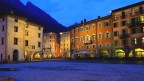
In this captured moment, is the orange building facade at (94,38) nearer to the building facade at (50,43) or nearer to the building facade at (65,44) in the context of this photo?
the building facade at (65,44)

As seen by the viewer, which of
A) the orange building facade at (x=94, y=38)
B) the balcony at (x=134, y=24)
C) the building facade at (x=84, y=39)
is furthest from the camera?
the building facade at (x=84, y=39)

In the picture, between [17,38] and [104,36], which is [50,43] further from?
[17,38]

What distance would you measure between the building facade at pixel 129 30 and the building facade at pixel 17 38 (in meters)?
23.6

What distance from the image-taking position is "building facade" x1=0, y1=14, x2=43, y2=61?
46812 mm

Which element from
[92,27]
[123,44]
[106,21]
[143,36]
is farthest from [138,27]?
[92,27]

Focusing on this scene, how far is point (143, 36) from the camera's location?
51.3 m

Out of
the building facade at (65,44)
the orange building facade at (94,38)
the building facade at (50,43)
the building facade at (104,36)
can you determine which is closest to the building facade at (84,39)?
the orange building facade at (94,38)

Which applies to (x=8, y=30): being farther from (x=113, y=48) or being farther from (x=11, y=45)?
(x=113, y=48)

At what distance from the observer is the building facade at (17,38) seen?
46.8m

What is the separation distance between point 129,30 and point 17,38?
1188 inches

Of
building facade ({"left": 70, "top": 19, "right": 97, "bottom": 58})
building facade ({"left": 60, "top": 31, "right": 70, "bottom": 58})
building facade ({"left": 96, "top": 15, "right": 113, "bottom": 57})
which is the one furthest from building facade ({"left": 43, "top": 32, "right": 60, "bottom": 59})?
building facade ({"left": 96, "top": 15, "right": 113, "bottom": 57})

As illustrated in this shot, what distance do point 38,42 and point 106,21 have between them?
22.1m

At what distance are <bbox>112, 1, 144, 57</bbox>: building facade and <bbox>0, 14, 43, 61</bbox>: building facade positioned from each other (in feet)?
77.3

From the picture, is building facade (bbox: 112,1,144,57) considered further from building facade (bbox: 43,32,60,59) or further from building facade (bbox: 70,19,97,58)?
building facade (bbox: 43,32,60,59)
